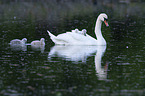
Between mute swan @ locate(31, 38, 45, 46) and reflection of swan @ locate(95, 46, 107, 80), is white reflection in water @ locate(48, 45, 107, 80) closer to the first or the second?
reflection of swan @ locate(95, 46, 107, 80)

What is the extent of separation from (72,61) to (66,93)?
5.32 meters

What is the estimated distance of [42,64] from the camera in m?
16.0

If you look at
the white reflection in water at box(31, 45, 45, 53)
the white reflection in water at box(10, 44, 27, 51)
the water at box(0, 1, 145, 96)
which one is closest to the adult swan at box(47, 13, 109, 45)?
the water at box(0, 1, 145, 96)

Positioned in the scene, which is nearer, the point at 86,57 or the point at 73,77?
the point at 73,77

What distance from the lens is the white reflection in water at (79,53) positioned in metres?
16.3

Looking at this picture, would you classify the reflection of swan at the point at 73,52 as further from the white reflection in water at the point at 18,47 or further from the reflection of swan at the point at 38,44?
the white reflection in water at the point at 18,47

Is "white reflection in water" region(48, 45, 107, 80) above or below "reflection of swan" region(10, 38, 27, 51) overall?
below

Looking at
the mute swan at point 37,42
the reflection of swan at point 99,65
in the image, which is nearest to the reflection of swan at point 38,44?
the mute swan at point 37,42

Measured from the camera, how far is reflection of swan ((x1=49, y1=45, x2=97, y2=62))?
17869 mm

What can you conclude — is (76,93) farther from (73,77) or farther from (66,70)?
(66,70)

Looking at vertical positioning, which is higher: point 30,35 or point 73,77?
point 30,35

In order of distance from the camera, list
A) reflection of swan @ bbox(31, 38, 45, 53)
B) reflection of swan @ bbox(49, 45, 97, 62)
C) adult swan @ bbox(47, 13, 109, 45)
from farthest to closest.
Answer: adult swan @ bbox(47, 13, 109, 45)
reflection of swan @ bbox(31, 38, 45, 53)
reflection of swan @ bbox(49, 45, 97, 62)

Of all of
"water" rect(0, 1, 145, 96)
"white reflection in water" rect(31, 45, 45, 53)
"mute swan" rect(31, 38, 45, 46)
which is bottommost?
"water" rect(0, 1, 145, 96)

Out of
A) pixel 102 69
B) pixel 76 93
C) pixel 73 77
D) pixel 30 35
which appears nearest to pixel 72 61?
pixel 102 69
